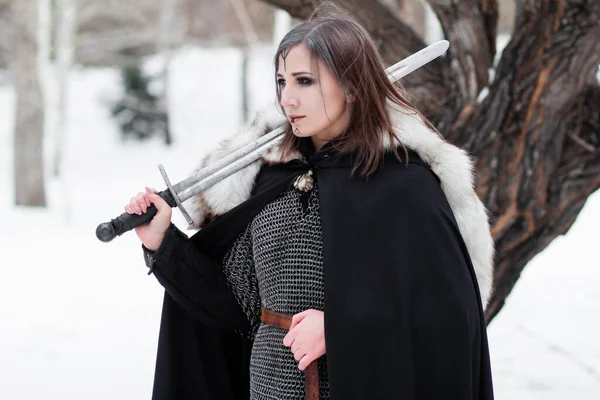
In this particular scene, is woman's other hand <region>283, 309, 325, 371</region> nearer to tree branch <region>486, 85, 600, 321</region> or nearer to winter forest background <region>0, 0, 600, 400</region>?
winter forest background <region>0, 0, 600, 400</region>

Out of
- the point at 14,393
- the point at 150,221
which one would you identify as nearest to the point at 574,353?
the point at 14,393

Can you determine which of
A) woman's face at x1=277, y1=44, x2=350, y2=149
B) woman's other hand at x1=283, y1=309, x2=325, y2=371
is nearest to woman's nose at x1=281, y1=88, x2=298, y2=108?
woman's face at x1=277, y1=44, x2=350, y2=149

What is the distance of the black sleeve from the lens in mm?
2221

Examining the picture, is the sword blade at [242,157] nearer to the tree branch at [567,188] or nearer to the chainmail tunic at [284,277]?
the chainmail tunic at [284,277]

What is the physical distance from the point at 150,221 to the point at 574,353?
13.5 feet

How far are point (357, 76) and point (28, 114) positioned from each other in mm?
13235

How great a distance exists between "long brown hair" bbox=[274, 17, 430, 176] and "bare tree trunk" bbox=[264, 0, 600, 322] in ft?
4.97

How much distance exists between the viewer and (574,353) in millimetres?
5383

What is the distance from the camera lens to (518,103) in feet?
11.2

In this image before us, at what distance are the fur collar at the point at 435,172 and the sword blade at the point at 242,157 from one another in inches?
1.9

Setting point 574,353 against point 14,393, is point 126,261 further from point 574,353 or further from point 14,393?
point 574,353

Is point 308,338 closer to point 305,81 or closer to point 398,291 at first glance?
point 398,291

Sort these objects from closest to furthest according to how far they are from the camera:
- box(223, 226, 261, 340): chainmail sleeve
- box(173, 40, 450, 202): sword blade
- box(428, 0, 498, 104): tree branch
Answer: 1. box(173, 40, 450, 202): sword blade
2. box(223, 226, 261, 340): chainmail sleeve
3. box(428, 0, 498, 104): tree branch

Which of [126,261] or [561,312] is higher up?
[126,261]
